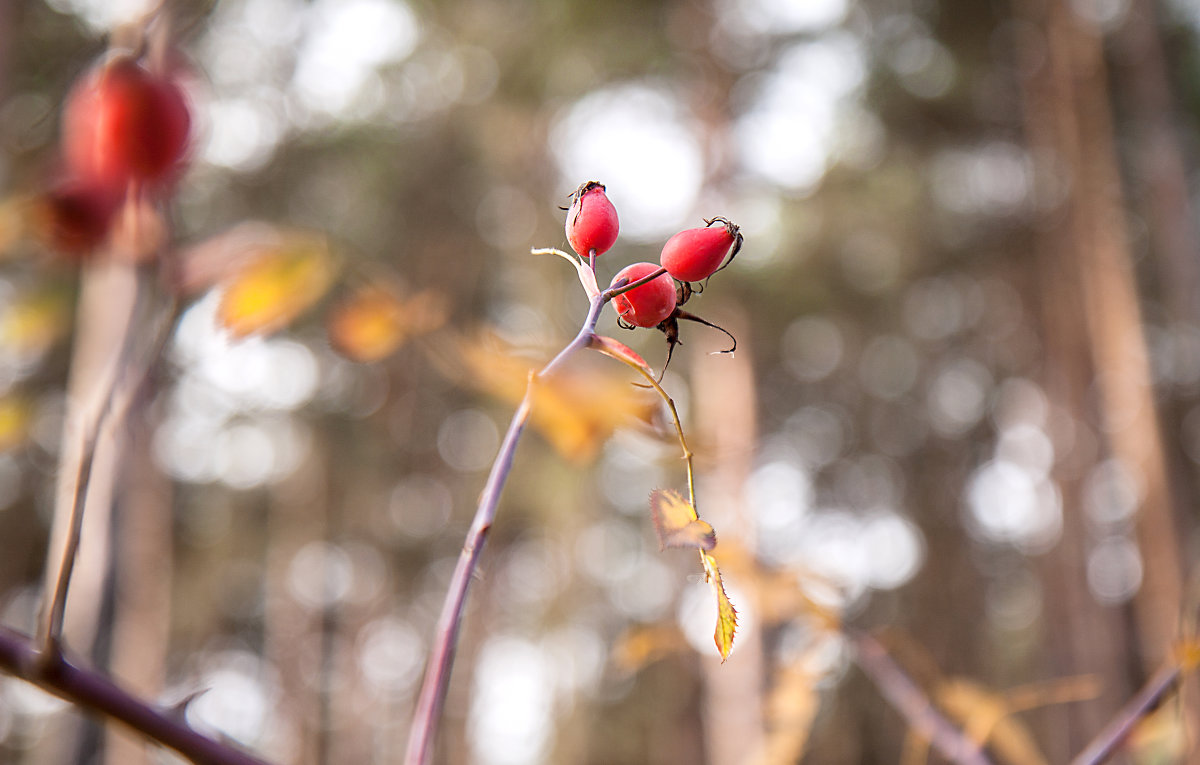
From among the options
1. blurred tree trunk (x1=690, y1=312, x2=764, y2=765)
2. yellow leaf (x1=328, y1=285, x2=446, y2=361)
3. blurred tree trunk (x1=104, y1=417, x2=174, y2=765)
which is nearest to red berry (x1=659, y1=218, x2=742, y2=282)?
yellow leaf (x1=328, y1=285, x2=446, y2=361)

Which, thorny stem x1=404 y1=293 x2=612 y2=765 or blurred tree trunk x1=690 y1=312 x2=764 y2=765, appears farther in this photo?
blurred tree trunk x1=690 y1=312 x2=764 y2=765

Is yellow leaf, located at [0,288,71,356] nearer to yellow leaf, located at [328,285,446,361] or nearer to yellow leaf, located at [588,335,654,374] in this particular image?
yellow leaf, located at [328,285,446,361]

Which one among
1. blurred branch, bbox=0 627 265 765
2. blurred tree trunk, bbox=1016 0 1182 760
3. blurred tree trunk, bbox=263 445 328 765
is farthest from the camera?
blurred tree trunk, bbox=263 445 328 765

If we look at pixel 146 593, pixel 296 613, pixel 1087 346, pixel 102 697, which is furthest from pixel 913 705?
pixel 296 613

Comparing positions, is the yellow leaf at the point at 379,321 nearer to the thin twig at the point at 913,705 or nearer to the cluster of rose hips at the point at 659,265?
the cluster of rose hips at the point at 659,265

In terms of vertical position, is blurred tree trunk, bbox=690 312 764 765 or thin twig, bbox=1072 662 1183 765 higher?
thin twig, bbox=1072 662 1183 765

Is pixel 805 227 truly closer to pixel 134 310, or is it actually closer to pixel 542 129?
pixel 542 129

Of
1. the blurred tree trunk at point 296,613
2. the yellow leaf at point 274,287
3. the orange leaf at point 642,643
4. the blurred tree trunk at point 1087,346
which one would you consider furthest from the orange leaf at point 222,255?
the blurred tree trunk at point 296,613
